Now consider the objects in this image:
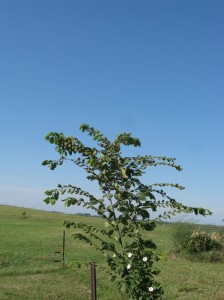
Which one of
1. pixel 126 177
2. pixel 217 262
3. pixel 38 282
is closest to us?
pixel 126 177

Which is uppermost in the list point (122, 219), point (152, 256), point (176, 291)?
point (122, 219)

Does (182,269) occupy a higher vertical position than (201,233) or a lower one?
lower

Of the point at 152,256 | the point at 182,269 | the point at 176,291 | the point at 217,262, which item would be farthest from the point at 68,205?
the point at 217,262

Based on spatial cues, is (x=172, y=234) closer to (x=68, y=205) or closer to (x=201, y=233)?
(x=201, y=233)

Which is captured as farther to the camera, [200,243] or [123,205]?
[200,243]

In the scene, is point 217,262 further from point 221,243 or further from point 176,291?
point 176,291

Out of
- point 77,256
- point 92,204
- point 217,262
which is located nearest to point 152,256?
point 92,204

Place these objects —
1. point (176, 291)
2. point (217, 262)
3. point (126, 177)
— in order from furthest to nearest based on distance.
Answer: point (217, 262) → point (176, 291) → point (126, 177)

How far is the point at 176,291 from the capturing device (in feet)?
43.4

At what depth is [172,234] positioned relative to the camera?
2539 cm

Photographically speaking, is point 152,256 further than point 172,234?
No

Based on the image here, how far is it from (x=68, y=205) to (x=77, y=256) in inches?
822

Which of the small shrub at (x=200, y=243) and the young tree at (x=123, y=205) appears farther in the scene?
the small shrub at (x=200, y=243)

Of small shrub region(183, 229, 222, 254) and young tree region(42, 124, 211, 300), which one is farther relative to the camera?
small shrub region(183, 229, 222, 254)
